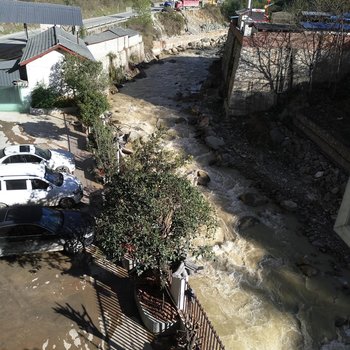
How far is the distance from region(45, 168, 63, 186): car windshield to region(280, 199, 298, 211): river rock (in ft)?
29.8

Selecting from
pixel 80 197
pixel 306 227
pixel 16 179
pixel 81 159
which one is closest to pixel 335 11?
pixel 306 227

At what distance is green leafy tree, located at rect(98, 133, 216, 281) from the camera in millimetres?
8430

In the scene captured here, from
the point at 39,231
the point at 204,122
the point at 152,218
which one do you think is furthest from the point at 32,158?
the point at 204,122

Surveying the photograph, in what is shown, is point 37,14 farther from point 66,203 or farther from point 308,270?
point 308,270

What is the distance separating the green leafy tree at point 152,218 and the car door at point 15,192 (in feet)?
16.4

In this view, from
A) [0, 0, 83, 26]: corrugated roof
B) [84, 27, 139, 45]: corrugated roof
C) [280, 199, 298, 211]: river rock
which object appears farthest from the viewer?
[84, 27, 139, 45]: corrugated roof

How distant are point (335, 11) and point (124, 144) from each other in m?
14.2

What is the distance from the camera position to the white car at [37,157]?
14591 millimetres

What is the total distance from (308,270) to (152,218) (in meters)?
6.94

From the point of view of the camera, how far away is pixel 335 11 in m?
21.6

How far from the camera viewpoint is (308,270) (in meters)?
12.7

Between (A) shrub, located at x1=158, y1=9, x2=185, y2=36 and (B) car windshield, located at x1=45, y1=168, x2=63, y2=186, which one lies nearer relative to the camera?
(B) car windshield, located at x1=45, y1=168, x2=63, y2=186

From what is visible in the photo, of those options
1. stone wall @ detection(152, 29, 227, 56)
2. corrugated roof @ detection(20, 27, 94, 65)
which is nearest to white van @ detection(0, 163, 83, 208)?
corrugated roof @ detection(20, 27, 94, 65)

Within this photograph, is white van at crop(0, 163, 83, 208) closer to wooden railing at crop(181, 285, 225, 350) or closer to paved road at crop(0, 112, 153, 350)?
A: paved road at crop(0, 112, 153, 350)
